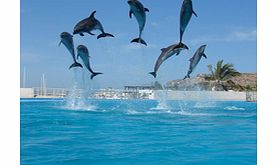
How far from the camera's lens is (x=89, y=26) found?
19.1 feet

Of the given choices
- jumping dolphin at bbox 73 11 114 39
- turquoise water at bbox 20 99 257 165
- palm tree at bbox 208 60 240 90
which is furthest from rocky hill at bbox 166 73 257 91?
turquoise water at bbox 20 99 257 165

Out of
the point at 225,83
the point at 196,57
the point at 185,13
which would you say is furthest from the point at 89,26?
the point at 225,83

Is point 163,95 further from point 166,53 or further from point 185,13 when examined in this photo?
point 185,13

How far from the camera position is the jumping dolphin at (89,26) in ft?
18.7

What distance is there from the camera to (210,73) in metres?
19.6

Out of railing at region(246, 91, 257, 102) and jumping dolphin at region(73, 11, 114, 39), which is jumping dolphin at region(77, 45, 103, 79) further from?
railing at region(246, 91, 257, 102)

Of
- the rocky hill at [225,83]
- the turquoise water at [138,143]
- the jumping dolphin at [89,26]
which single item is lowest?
the turquoise water at [138,143]

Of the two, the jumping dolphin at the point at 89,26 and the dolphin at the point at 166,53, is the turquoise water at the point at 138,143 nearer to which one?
the dolphin at the point at 166,53

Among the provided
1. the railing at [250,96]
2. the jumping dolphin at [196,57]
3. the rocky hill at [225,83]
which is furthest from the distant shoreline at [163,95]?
the jumping dolphin at [196,57]

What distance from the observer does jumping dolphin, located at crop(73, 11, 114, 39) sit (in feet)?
18.7

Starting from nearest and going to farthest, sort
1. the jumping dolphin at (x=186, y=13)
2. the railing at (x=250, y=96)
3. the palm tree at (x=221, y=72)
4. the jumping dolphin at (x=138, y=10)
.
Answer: the jumping dolphin at (x=186, y=13), the jumping dolphin at (x=138, y=10), the railing at (x=250, y=96), the palm tree at (x=221, y=72)

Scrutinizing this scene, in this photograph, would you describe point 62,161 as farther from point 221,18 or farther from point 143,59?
point 221,18

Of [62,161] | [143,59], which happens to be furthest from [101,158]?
[143,59]
